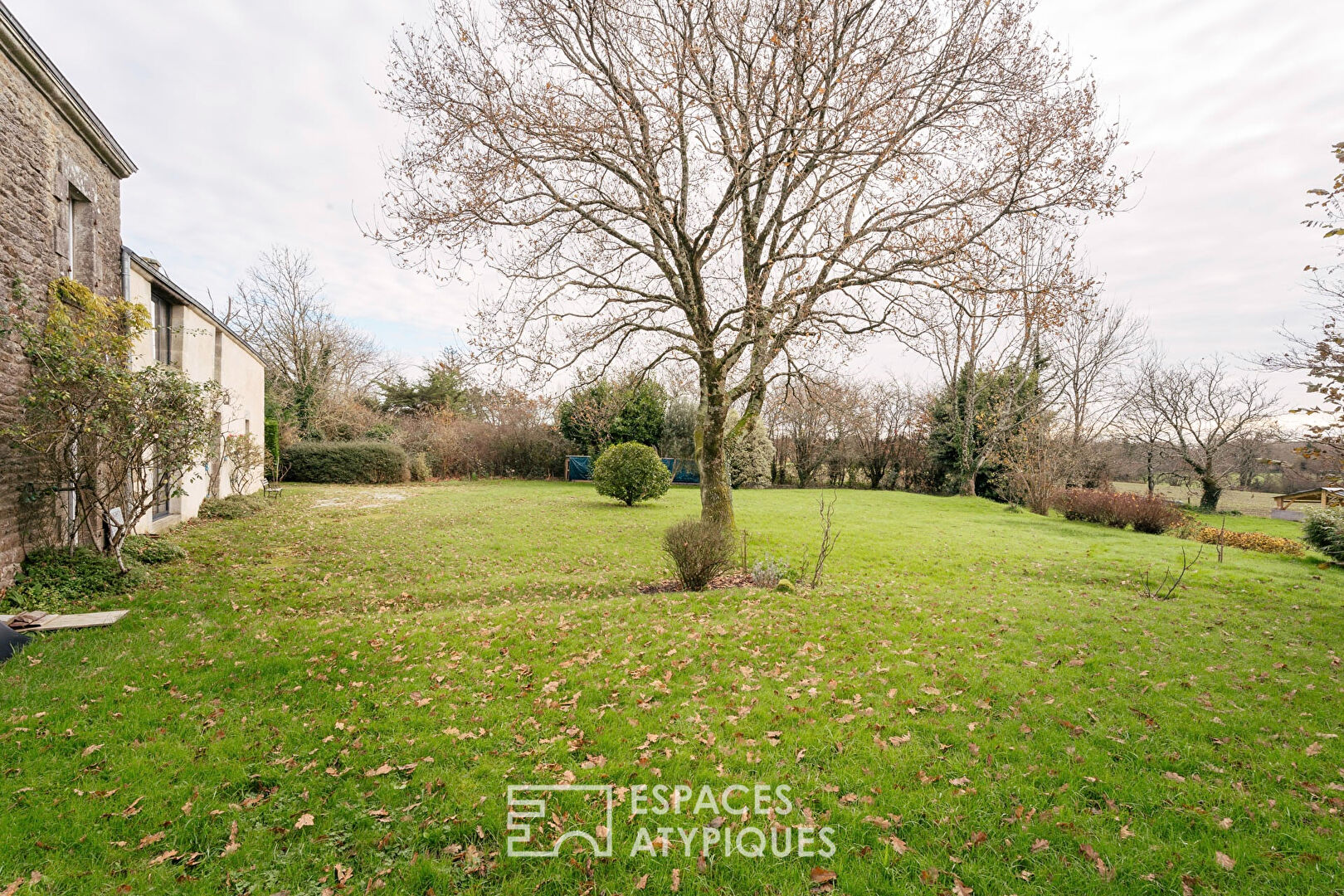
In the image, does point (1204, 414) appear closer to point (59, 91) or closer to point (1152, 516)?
point (1152, 516)

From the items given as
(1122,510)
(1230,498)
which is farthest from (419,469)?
(1230,498)

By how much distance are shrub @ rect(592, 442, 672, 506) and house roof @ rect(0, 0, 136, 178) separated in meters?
12.2

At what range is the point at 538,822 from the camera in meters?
3.13

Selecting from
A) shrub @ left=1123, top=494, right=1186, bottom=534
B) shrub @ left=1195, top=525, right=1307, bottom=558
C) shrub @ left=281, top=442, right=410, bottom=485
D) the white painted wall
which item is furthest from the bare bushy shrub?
shrub @ left=281, top=442, right=410, bottom=485

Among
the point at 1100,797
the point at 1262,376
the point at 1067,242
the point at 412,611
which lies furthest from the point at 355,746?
the point at 1262,376

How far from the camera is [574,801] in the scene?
129 inches

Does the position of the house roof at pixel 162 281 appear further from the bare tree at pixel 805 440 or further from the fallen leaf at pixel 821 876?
the bare tree at pixel 805 440

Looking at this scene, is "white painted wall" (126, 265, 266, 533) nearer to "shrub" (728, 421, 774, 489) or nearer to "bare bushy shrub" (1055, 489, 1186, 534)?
"shrub" (728, 421, 774, 489)

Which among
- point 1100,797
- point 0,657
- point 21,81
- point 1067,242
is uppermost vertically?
point 21,81

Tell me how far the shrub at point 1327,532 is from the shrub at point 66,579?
810 inches

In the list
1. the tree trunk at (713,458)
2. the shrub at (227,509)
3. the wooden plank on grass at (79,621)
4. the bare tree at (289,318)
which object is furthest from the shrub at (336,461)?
the wooden plank on grass at (79,621)

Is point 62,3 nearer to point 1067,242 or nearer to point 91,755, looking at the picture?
point 91,755

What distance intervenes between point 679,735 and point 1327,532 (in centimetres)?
1487

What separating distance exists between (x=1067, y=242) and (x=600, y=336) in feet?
26.5
